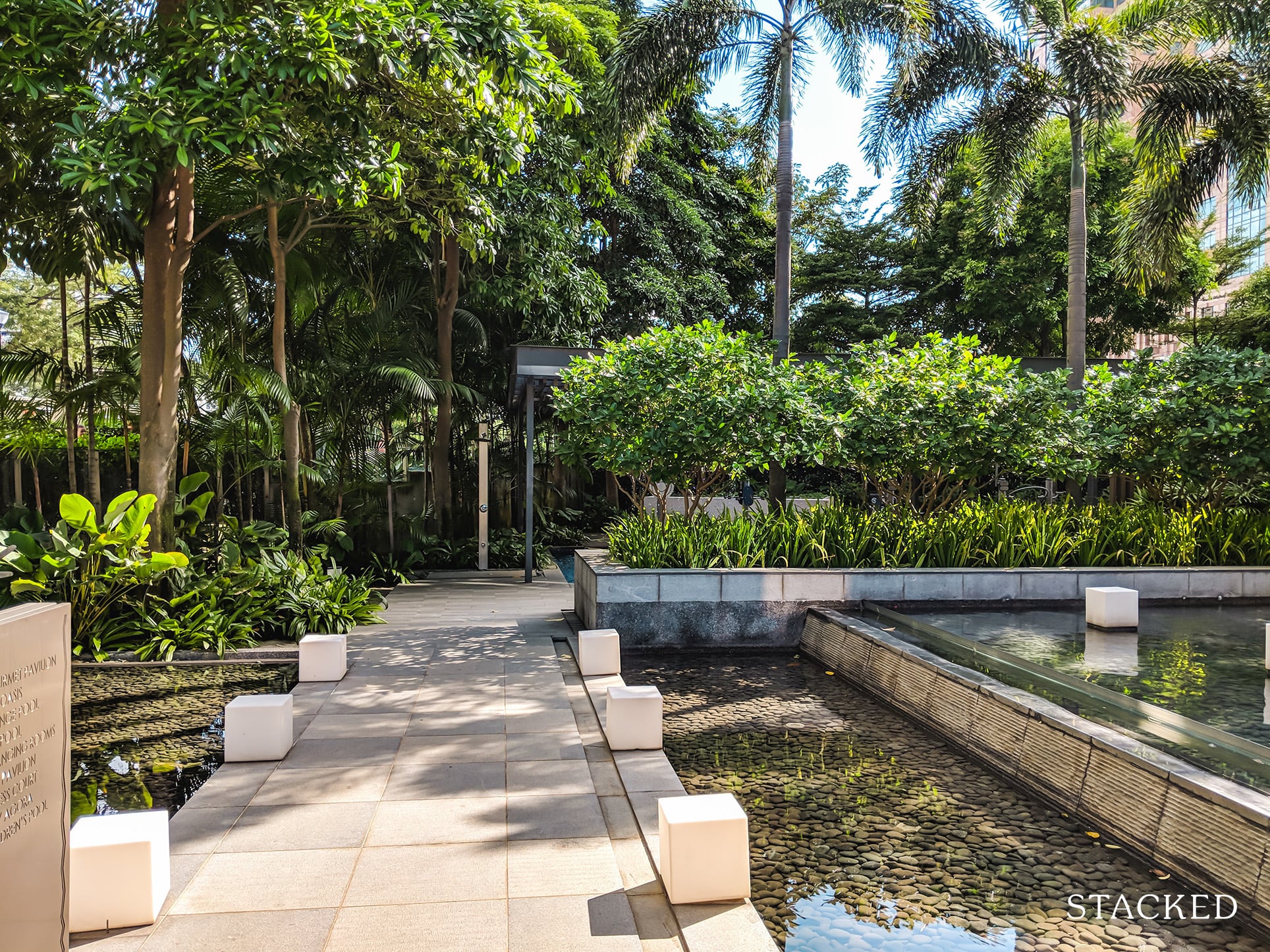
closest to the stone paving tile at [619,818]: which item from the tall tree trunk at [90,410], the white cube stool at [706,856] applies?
the white cube stool at [706,856]

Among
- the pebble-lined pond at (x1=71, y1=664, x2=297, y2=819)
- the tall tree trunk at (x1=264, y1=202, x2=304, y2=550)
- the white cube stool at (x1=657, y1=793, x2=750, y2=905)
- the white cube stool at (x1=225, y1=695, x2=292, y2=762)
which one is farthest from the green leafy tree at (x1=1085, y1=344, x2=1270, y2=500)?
the tall tree trunk at (x1=264, y1=202, x2=304, y2=550)

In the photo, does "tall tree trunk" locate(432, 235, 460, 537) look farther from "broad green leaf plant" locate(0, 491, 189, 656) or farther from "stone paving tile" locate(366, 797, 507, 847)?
"stone paving tile" locate(366, 797, 507, 847)

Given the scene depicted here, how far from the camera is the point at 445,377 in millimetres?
14984

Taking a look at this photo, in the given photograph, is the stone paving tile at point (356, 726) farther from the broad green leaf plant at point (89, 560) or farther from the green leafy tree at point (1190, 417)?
the green leafy tree at point (1190, 417)

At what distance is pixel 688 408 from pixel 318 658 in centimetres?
433

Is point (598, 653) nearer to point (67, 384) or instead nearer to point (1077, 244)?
point (67, 384)

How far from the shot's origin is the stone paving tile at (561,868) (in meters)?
3.29

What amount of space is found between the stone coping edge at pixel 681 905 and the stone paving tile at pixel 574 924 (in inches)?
7.8

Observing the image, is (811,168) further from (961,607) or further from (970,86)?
(961,607)

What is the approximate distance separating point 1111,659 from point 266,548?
862cm

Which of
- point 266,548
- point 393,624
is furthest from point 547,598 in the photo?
point 266,548

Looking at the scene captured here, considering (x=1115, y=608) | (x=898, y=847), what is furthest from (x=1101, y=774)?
(x=1115, y=608)

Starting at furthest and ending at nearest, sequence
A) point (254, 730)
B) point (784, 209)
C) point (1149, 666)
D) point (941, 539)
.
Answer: point (784, 209), point (941, 539), point (1149, 666), point (254, 730)

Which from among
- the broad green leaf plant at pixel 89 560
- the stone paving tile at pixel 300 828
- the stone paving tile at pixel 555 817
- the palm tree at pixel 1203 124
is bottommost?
the stone paving tile at pixel 555 817
